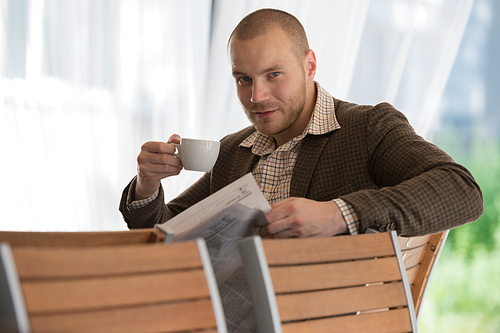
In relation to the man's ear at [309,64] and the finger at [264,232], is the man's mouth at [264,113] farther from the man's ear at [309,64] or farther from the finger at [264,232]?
the finger at [264,232]

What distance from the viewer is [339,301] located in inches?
26.8

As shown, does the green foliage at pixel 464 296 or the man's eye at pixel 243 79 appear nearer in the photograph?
the man's eye at pixel 243 79

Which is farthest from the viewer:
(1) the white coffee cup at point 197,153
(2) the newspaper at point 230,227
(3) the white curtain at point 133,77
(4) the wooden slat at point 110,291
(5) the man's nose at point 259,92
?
(3) the white curtain at point 133,77

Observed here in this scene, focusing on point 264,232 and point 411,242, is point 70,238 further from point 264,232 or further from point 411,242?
point 411,242

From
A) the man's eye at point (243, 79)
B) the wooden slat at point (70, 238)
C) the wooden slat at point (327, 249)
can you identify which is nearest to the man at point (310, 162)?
the man's eye at point (243, 79)

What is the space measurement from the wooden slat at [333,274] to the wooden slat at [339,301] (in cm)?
1

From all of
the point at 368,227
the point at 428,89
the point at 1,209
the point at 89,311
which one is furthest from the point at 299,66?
the point at 1,209

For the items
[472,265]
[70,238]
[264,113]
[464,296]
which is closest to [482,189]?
[472,265]

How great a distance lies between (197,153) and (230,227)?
1.21 ft

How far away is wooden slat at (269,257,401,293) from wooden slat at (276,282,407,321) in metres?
0.01

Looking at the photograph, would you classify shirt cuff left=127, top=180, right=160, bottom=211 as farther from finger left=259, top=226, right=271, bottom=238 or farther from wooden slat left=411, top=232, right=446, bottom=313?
wooden slat left=411, top=232, right=446, bottom=313

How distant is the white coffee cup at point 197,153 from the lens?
1.10 metres

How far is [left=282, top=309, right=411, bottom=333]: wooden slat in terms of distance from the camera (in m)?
0.64

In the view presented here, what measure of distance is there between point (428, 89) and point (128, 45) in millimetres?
1703
